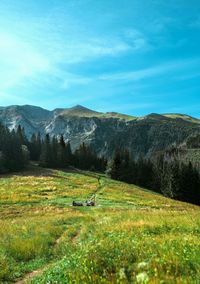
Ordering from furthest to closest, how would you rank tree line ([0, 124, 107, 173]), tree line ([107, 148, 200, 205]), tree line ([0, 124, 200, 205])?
tree line ([0, 124, 107, 173]), tree line ([0, 124, 200, 205]), tree line ([107, 148, 200, 205])

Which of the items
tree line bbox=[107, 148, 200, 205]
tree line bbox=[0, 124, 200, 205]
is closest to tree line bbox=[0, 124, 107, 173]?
tree line bbox=[0, 124, 200, 205]

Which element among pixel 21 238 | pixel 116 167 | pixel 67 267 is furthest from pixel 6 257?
pixel 116 167

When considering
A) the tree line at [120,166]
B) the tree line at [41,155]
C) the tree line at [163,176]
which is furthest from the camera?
the tree line at [41,155]

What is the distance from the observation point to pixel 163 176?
117812 millimetres

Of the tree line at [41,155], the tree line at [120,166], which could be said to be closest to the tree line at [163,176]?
the tree line at [120,166]

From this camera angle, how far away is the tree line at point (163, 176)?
108188mm

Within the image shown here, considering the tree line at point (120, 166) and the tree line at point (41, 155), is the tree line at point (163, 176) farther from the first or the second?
the tree line at point (41, 155)

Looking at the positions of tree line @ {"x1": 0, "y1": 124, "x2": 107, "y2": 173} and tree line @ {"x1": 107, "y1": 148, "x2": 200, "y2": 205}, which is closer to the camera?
tree line @ {"x1": 107, "y1": 148, "x2": 200, "y2": 205}

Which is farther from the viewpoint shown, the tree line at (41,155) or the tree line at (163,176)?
the tree line at (41,155)

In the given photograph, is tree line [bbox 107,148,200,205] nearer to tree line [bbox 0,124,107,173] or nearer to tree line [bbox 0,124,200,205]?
tree line [bbox 0,124,200,205]

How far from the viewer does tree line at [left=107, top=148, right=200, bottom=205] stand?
10819 cm

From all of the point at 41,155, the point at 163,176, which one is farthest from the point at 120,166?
the point at 41,155

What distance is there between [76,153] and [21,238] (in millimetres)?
129043

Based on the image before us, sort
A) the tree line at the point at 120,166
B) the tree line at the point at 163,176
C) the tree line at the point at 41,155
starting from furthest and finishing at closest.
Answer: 1. the tree line at the point at 41,155
2. the tree line at the point at 120,166
3. the tree line at the point at 163,176
